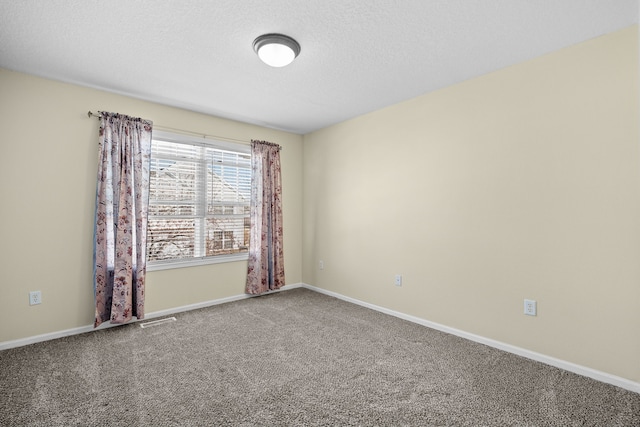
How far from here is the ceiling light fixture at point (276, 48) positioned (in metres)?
2.27

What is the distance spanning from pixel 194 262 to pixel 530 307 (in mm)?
3573

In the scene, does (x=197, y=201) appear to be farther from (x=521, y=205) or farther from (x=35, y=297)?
(x=521, y=205)

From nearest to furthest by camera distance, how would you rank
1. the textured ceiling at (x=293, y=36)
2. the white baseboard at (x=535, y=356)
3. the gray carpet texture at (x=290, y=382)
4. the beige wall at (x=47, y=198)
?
the gray carpet texture at (x=290, y=382) → the textured ceiling at (x=293, y=36) → the white baseboard at (x=535, y=356) → the beige wall at (x=47, y=198)

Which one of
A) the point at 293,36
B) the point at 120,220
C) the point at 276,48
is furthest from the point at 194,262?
the point at 293,36

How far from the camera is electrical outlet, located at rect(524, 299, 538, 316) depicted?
101 inches

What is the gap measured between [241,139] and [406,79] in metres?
2.36

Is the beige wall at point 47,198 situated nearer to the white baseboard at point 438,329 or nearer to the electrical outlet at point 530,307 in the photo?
the white baseboard at point 438,329

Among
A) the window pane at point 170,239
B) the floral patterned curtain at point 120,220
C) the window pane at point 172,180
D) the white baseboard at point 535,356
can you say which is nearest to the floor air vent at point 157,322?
the floral patterned curtain at point 120,220

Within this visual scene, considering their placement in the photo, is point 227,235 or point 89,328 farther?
point 227,235

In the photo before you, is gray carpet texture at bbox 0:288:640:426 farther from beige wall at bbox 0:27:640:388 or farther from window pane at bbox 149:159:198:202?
window pane at bbox 149:159:198:202

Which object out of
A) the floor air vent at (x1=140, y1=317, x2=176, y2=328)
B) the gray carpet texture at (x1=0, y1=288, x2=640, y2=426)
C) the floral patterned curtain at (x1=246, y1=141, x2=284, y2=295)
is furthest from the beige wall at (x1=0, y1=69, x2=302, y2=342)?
the floral patterned curtain at (x1=246, y1=141, x2=284, y2=295)

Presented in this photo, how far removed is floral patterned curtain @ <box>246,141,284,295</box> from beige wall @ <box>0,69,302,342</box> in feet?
5.18

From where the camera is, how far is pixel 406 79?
9.87ft

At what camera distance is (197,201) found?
399cm
